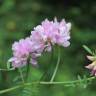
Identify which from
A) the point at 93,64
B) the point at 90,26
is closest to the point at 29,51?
the point at 93,64

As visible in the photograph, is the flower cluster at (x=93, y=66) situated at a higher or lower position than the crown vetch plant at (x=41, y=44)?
lower

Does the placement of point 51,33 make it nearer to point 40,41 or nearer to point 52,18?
point 40,41

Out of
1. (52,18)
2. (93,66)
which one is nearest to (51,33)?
(93,66)

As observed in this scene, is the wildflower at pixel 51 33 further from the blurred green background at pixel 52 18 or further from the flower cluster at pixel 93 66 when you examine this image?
the blurred green background at pixel 52 18

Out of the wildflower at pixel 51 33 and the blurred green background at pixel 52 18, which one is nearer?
the wildflower at pixel 51 33

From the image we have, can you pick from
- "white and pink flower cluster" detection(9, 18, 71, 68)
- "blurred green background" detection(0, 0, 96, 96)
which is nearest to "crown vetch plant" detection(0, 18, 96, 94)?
"white and pink flower cluster" detection(9, 18, 71, 68)

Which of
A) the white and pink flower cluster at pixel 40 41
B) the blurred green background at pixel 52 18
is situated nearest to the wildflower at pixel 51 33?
the white and pink flower cluster at pixel 40 41
